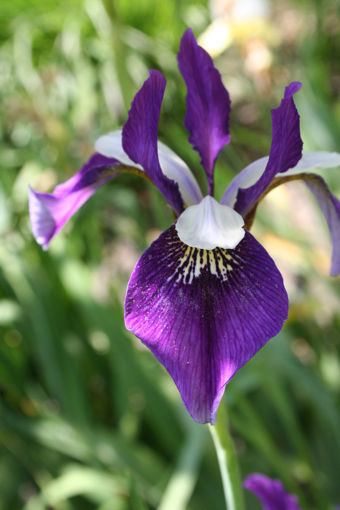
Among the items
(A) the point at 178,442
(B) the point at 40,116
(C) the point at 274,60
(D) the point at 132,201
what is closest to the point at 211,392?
(A) the point at 178,442

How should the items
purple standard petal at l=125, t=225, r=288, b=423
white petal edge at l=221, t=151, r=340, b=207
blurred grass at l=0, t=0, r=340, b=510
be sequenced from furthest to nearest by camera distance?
1. blurred grass at l=0, t=0, r=340, b=510
2. white petal edge at l=221, t=151, r=340, b=207
3. purple standard petal at l=125, t=225, r=288, b=423

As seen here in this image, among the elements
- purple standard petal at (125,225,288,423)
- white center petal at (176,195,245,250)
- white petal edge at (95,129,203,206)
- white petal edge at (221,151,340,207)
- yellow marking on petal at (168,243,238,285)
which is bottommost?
purple standard petal at (125,225,288,423)

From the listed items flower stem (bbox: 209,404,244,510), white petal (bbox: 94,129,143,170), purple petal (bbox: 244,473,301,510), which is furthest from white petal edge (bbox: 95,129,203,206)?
purple petal (bbox: 244,473,301,510)

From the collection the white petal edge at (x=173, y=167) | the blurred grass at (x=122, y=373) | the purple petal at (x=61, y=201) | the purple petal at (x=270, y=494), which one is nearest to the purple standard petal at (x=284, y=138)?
the white petal edge at (x=173, y=167)

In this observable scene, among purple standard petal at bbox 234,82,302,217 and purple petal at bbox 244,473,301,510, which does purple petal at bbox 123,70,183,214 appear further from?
purple petal at bbox 244,473,301,510

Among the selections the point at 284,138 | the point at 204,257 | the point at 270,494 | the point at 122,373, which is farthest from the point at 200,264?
the point at 122,373
